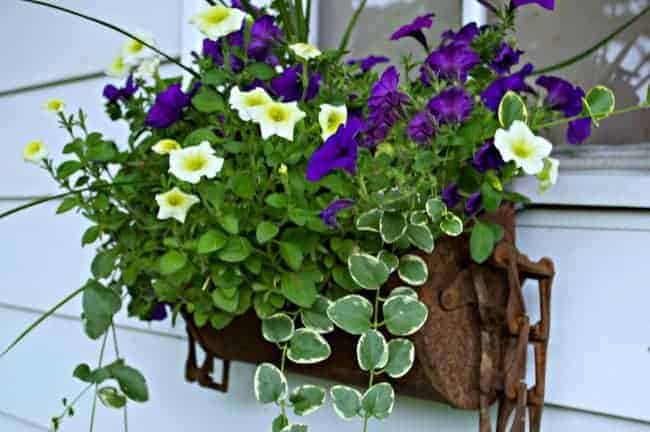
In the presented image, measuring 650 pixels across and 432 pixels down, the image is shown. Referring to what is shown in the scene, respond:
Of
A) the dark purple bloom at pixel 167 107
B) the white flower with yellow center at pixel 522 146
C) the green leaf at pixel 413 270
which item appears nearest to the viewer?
the white flower with yellow center at pixel 522 146

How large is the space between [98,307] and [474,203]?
519mm

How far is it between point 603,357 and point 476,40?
437mm

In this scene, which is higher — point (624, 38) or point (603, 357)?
point (624, 38)

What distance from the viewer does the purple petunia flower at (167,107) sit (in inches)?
37.7

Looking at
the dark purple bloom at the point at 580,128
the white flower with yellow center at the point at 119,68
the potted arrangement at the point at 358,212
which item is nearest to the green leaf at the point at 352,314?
the potted arrangement at the point at 358,212

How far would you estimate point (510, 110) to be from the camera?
2.50ft

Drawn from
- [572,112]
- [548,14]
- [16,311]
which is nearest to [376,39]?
[548,14]

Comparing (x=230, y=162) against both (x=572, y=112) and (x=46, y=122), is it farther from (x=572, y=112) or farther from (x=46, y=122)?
(x=46, y=122)

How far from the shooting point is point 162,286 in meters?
0.91

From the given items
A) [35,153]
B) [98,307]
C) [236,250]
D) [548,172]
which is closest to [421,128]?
[548,172]

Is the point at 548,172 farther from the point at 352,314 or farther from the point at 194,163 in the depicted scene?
the point at 194,163

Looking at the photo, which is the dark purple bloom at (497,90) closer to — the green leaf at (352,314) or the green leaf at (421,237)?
A: the green leaf at (421,237)

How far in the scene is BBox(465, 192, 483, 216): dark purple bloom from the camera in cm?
→ 82

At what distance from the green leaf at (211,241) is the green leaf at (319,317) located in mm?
134
